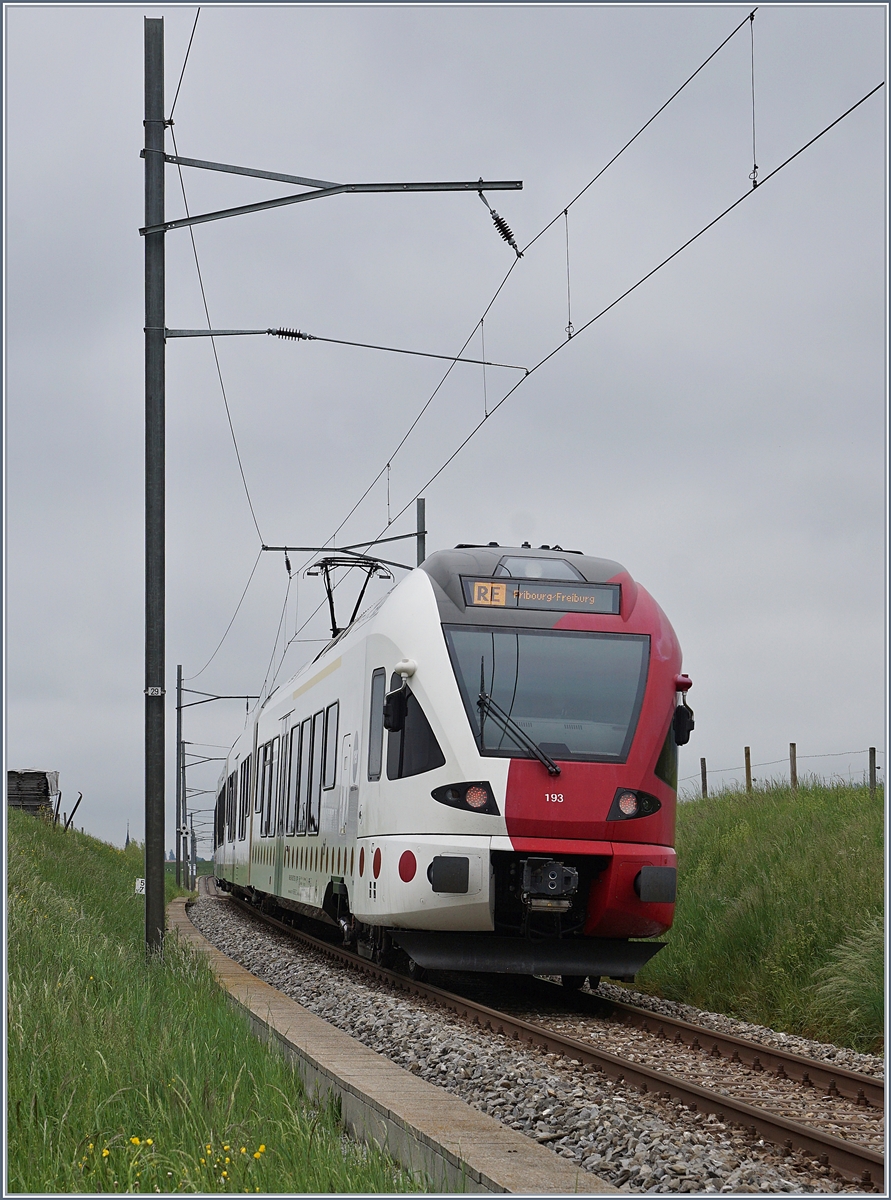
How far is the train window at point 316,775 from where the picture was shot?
53.7 feet

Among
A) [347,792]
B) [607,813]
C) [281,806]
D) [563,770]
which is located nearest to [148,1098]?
[563,770]

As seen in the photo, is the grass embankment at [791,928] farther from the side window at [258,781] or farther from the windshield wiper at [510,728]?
the side window at [258,781]

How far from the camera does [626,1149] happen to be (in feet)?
20.6

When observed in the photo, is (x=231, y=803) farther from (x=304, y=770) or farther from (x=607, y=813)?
(x=607, y=813)

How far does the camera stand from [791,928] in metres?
12.4

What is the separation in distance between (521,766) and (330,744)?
196 inches

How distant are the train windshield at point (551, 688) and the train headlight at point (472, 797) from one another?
0.31 meters

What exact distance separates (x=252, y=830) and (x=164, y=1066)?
61.0 ft

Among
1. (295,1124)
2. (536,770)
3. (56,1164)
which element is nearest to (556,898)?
(536,770)

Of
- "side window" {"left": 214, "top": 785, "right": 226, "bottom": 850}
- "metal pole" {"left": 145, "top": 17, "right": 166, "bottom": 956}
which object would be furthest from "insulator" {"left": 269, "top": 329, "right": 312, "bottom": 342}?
"side window" {"left": 214, "top": 785, "right": 226, "bottom": 850}

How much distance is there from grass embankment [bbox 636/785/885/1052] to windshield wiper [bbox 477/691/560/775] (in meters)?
2.69

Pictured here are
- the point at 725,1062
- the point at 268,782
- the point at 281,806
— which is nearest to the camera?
the point at 725,1062

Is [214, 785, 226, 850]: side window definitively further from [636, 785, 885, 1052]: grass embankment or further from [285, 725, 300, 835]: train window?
[636, 785, 885, 1052]: grass embankment

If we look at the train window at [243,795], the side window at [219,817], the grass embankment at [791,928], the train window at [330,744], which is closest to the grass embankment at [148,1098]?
the grass embankment at [791,928]
